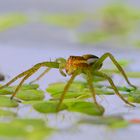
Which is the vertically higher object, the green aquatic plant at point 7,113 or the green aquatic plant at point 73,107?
the green aquatic plant at point 7,113

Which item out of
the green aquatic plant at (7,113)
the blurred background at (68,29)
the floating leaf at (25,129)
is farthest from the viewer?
the blurred background at (68,29)

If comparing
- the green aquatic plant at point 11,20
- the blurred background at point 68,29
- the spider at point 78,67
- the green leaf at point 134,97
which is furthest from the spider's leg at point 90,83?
the green aquatic plant at point 11,20

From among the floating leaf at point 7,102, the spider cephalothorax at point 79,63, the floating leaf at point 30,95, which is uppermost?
the spider cephalothorax at point 79,63

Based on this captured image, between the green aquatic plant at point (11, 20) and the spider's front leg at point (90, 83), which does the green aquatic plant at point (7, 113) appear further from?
the green aquatic plant at point (11, 20)

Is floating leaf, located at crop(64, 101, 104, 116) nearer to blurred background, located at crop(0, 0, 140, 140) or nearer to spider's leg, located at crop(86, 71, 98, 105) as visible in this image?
spider's leg, located at crop(86, 71, 98, 105)

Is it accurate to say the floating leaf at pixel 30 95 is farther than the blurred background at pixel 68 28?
No

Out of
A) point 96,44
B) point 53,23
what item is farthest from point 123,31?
point 53,23
